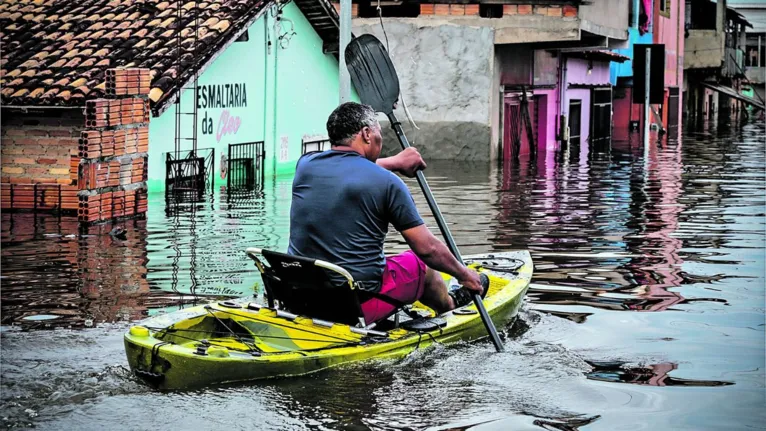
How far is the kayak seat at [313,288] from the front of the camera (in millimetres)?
8383

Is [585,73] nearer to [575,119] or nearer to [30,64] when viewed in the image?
[575,119]

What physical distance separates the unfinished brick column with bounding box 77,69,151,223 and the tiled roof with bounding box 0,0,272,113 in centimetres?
95

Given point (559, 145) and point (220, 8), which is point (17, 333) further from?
point (559, 145)

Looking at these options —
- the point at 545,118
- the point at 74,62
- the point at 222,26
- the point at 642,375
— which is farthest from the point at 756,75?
the point at 642,375

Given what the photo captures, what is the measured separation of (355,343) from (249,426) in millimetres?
1276

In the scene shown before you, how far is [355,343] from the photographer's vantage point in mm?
8445

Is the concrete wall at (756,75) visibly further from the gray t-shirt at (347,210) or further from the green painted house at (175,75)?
the gray t-shirt at (347,210)

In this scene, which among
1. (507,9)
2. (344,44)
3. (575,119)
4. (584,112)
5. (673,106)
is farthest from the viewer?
(673,106)

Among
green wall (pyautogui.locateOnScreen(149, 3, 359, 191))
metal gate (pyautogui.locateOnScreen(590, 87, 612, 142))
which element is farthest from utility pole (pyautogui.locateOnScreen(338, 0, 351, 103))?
metal gate (pyautogui.locateOnScreen(590, 87, 612, 142))

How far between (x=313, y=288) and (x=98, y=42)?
14.8m

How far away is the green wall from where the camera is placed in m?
22.4

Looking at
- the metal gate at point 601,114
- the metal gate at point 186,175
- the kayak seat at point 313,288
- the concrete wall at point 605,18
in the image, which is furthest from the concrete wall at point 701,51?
the kayak seat at point 313,288

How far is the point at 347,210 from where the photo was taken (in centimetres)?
861

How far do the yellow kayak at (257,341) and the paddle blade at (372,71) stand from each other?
2510mm
